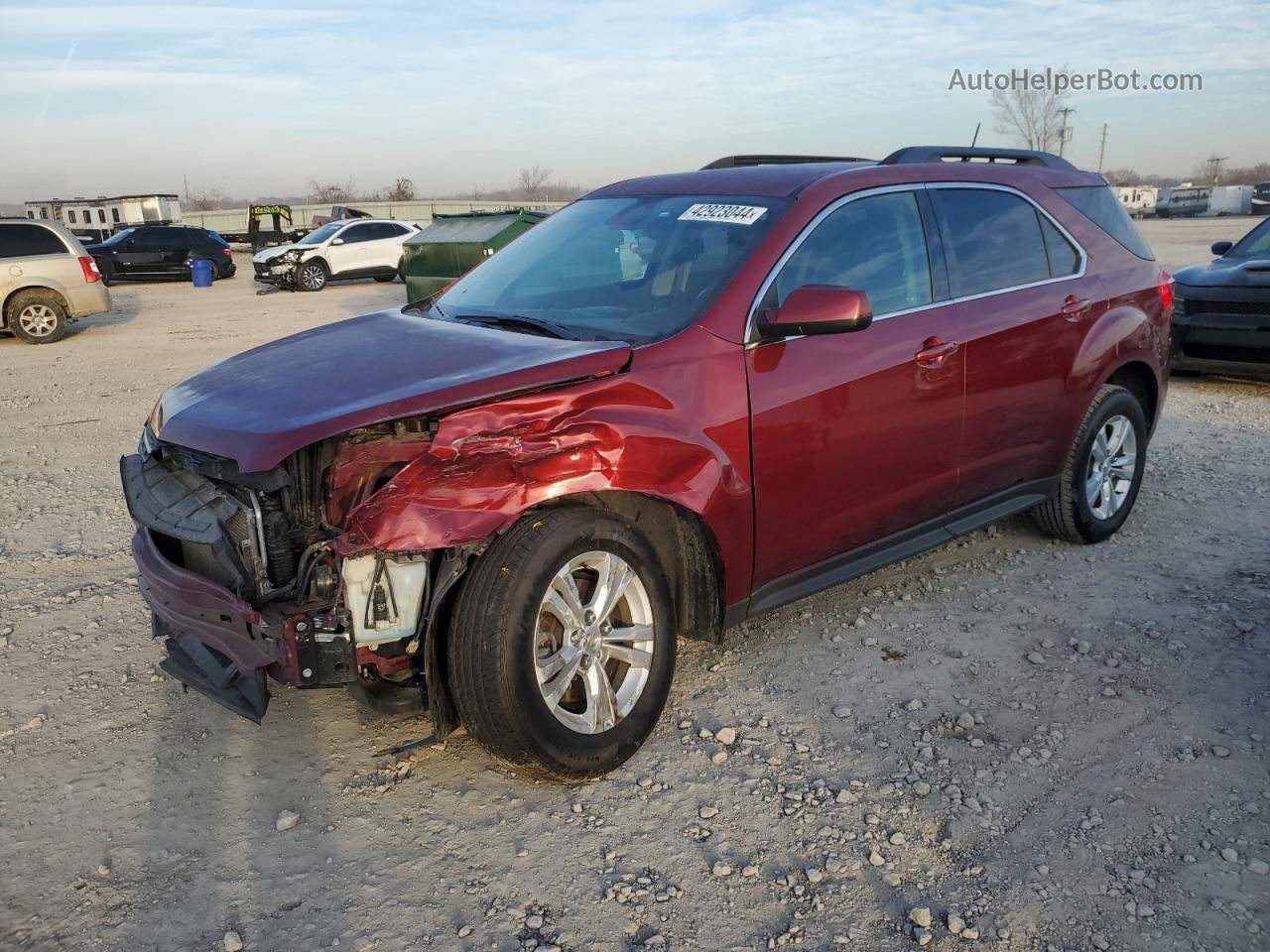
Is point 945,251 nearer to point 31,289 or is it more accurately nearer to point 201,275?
point 31,289

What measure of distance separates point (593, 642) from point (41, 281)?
14.5 metres

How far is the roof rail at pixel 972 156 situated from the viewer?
4.54m

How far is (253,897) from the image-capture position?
8.95 ft

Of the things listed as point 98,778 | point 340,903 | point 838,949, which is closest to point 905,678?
point 838,949

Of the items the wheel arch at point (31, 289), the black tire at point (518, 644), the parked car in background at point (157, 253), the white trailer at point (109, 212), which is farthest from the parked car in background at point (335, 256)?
the black tire at point (518, 644)

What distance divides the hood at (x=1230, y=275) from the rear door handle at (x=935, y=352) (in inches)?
232

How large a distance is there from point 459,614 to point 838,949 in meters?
1.33

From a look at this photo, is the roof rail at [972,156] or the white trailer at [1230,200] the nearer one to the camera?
the roof rail at [972,156]

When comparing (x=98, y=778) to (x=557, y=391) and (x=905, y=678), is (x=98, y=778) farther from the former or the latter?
(x=905, y=678)

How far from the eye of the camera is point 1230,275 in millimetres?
8727

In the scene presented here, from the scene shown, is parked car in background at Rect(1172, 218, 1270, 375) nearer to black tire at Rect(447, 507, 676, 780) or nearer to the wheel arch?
black tire at Rect(447, 507, 676, 780)

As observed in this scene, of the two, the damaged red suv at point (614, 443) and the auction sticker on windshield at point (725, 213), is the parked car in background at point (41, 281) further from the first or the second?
the auction sticker on windshield at point (725, 213)

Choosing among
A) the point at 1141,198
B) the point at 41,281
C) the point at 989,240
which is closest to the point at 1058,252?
the point at 989,240

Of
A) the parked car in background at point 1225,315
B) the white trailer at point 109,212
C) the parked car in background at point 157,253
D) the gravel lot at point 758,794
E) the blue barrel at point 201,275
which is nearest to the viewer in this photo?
the gravel lot at point 758,794
